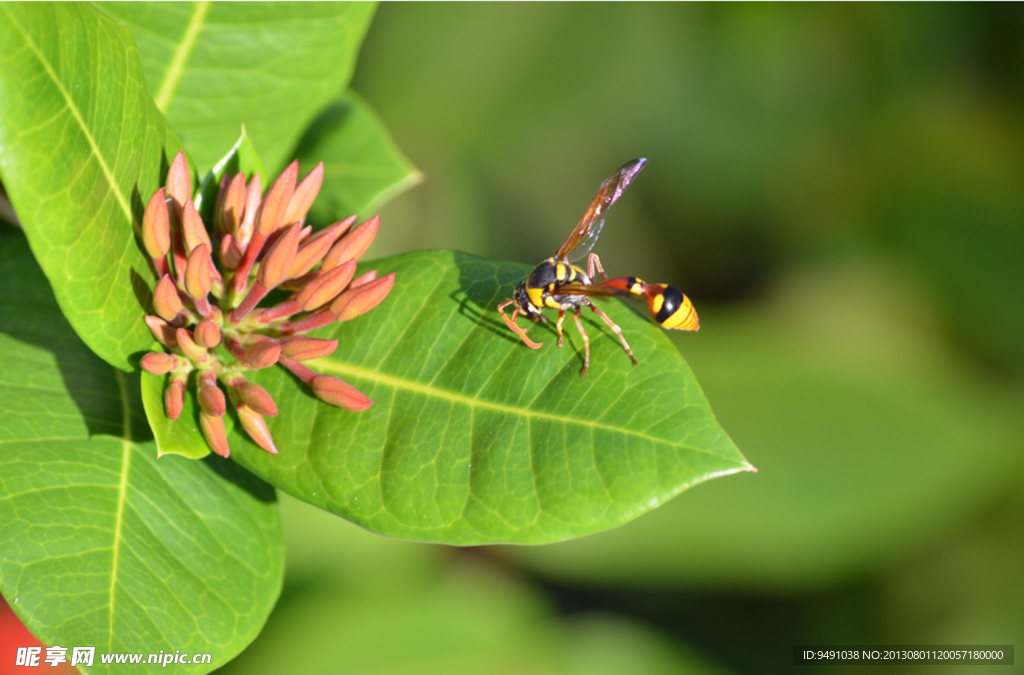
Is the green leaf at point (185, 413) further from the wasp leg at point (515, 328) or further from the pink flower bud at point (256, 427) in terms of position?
the wasp leg at point (515, 328)

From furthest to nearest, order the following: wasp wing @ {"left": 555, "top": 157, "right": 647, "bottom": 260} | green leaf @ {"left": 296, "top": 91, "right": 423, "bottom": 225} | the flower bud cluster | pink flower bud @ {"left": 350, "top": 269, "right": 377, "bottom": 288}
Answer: green leaf @ {"left": 296, "top": 91, "right": 423, "bottom": 225} < wasp wing @ {"left": 555, "top": 157, "right": 647, "bottom": 260} < pink flower bud @ {"left": 350, "top": 269, "right": 377, "bottom": 288} < the flower bud cluster

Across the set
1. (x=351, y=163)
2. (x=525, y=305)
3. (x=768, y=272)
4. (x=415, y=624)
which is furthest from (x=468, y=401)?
(x=768, y=272)

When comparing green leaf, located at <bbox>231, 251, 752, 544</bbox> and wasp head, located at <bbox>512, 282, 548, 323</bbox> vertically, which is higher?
wasp head, located at <bbox>512, 282, 548, 323</bbox>

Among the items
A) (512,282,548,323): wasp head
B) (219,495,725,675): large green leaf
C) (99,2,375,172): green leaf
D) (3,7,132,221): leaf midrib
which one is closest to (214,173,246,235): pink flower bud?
(3,7,132,221): leaf midrib

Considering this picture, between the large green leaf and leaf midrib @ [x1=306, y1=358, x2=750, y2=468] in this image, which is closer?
leaf midrib @ [x1=306, y1=358, x2=750, y2=468]

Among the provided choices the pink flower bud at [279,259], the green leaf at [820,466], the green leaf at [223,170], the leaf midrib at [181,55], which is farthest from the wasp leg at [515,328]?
the green leaf at [820,466]

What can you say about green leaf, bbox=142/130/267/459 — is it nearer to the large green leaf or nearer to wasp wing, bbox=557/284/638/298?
wasp wing, bbox=557/284/638/298
